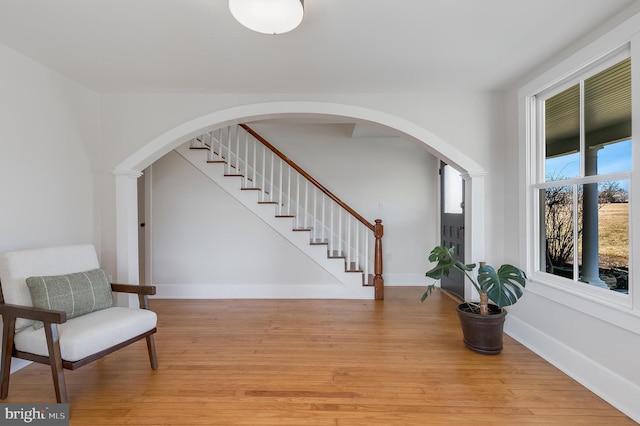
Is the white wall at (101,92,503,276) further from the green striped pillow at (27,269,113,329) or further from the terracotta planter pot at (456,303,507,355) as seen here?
the green striped pillow at (27,269,113,329)

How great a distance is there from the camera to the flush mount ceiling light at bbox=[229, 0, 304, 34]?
148 centimetres

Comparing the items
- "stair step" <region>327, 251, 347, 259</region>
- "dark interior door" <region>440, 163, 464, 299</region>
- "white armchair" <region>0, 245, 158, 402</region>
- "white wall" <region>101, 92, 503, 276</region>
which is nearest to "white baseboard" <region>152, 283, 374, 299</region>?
"stair step" <region>327, 251, 347, 259</region>

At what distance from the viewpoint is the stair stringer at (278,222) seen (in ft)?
12.9

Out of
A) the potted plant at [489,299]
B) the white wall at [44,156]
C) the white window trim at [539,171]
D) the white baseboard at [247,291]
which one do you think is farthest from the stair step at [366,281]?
the white wall at [44,156]

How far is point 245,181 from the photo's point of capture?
3990 millimetres

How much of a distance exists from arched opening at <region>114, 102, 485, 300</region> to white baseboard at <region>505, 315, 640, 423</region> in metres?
0.79

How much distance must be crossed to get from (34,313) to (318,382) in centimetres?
171

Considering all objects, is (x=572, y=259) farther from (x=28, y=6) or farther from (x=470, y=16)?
(x=28, y=6)

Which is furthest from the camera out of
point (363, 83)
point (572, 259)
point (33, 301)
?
point (363, 83)

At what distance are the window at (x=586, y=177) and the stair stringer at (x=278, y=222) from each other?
86.2 inches

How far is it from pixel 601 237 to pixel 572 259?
0.92ft

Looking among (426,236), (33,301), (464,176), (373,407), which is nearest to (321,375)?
(373,407)

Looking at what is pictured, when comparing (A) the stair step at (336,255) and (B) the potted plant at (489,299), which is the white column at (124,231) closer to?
(A) the stair step at (336,255)

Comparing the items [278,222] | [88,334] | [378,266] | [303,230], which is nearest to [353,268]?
[378,266]
